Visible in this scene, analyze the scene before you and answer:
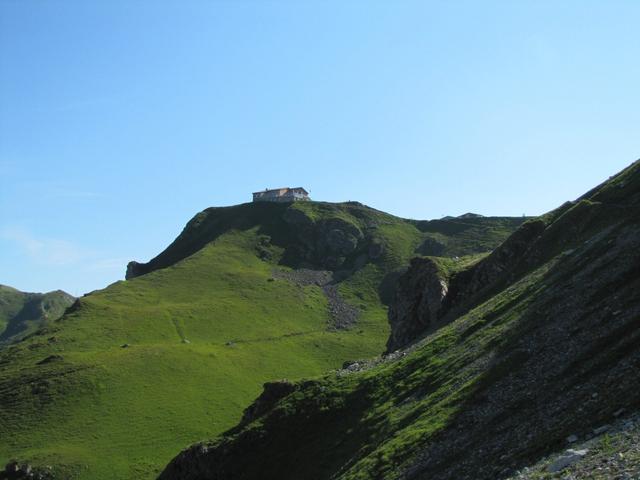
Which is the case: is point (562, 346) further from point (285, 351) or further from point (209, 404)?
point (285, 351)

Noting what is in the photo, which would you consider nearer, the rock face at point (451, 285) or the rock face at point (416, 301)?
the rock face at point (451, 285)

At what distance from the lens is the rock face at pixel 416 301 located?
90.1 m

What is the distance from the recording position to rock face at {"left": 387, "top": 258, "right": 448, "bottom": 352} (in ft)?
296

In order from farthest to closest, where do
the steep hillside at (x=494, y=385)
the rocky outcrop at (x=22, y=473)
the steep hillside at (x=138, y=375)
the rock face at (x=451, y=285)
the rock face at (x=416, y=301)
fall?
the steep hillside at (x=138, y=375) → the rocky outcrop at (x=22, y=473) → the rock face at (x=416, y=301) → the rock face at (x=451, y=285) → the steep hillside at (x=494, y=385)

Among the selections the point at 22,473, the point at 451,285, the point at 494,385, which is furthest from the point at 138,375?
the point at 494,385

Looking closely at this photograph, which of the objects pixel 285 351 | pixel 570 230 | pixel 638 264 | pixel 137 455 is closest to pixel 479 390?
pixel 638 264

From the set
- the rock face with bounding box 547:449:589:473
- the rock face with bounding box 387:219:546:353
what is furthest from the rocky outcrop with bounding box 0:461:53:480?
the rock face with bounding box 547:449:589:473

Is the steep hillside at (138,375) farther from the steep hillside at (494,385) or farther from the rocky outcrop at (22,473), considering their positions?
A: the steep hillside at (494,385)

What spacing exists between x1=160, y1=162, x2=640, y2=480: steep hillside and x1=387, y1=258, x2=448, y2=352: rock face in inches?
171

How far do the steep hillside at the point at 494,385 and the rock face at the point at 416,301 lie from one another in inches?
171

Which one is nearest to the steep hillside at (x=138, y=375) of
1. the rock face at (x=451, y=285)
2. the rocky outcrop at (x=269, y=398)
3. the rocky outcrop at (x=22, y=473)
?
the rocky outcrop at (x=22, y=473)

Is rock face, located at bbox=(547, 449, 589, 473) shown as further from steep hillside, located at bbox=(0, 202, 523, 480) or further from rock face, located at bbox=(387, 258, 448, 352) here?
steep hillside, located at bbox=(0, 202, 523, 480)

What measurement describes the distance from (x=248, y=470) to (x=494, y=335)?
90.2 feet

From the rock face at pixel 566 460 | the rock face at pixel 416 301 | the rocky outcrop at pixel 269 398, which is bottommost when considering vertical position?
the rock face at pixel 566 460
